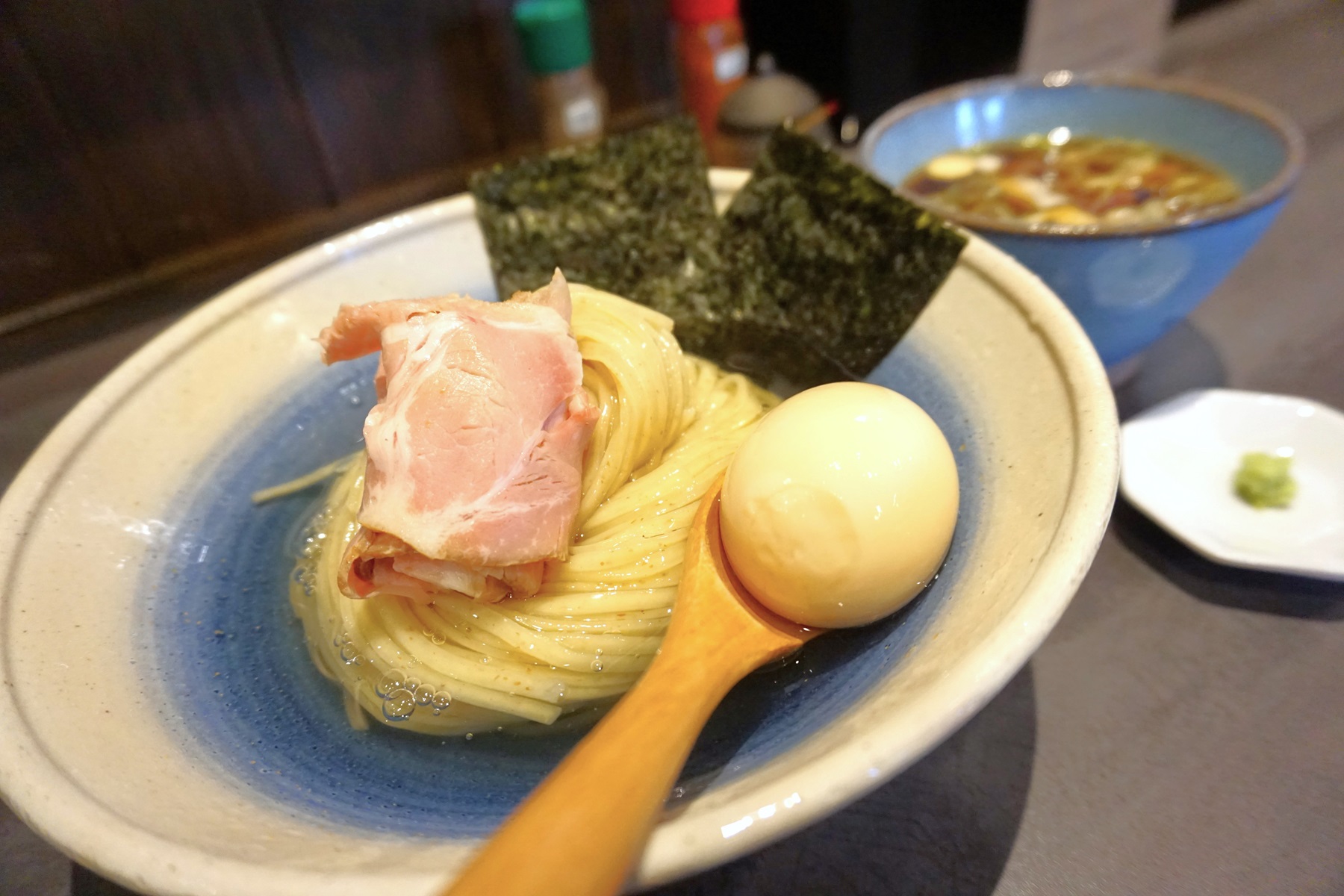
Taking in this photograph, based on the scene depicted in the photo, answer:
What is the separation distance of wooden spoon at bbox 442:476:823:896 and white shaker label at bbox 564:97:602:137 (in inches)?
76.4

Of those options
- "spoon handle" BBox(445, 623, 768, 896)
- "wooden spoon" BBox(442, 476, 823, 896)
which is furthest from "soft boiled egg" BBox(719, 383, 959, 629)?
"spoon handle" BBox(445, 623, 768, 896)

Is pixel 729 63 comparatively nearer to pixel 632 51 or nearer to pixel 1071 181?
pixel 632 51

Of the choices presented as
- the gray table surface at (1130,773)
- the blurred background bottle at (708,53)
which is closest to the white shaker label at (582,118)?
the blurred background bottle at (708,53)

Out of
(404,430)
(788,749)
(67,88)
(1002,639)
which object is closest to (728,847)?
(788,749)

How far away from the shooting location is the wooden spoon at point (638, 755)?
62 centimetres

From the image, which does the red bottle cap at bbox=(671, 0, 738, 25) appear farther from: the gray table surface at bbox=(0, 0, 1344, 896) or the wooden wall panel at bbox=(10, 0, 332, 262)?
the gray table surface at bbox=(0, 0, 1344, 896)

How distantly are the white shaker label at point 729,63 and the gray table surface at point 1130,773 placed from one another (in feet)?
6.59

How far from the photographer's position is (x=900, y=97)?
2904mm

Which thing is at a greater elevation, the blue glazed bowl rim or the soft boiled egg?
the blue glazed bowl rim

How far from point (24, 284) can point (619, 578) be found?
2.18 m

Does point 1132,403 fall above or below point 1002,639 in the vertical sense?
below

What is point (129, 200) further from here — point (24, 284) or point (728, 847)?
point (728, 847)

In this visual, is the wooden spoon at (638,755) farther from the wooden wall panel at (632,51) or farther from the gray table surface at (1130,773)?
the wooden wall panel at (632,51)

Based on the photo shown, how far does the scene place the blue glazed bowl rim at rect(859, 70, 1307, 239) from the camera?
1322 millimetres
